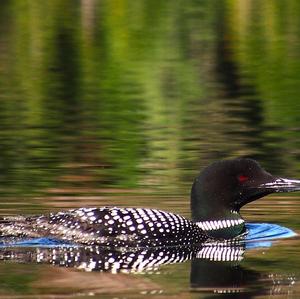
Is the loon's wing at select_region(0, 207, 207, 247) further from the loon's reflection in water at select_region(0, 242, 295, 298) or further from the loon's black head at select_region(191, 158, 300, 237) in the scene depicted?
the loon's black head at select_region(191, 158, 300, 237)

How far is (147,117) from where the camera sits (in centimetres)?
1592

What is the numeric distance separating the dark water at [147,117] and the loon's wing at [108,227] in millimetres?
557

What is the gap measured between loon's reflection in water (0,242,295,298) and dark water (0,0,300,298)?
A: 1.1 inches

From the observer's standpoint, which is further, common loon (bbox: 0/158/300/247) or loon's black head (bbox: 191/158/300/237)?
loon's black head (bbox: 191/158/300/237)

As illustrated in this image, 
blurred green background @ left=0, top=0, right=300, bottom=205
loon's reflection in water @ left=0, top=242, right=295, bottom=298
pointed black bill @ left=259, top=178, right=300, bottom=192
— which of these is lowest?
blurred green background @ left=0, top=0, right=300, bottom=205

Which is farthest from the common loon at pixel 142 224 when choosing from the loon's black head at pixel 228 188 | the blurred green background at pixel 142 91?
the blurred green background at pixel 142 91

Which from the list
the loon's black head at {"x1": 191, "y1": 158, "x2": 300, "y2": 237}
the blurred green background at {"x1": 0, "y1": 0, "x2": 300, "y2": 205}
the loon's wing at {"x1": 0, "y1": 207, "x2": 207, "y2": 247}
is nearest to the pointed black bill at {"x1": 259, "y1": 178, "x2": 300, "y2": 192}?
the loon's black head at {"x1": 191, "y1": 158, "x2": 300, "y2": 237}

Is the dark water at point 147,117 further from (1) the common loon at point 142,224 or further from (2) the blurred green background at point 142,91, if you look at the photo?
(1) the common loon at point 142,224

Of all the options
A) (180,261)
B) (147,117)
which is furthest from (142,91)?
(180,261)

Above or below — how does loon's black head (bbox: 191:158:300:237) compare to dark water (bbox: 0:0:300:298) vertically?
above

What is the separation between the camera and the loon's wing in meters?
8.95

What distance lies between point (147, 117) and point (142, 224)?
695cm

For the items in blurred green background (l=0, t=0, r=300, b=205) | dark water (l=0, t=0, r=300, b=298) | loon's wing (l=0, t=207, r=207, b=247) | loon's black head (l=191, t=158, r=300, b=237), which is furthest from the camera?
blurred green background (l=0, t=0, r=300, b=205)

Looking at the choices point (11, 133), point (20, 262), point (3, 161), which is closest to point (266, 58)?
point (11, 133)
